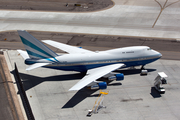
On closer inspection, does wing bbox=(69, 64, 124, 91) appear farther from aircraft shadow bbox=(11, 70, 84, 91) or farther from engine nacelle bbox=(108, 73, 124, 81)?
aircraft shadow bbox=(11, 70, 84, 91)

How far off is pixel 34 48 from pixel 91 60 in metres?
11.4

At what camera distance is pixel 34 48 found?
43.2 metres

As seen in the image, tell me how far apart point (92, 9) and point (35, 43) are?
44279 mm

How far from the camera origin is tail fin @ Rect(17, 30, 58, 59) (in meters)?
41.9

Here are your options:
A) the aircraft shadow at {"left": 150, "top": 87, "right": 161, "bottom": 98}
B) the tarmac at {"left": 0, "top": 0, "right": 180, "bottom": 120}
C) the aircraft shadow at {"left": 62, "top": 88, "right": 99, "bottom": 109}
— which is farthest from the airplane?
the aircraft shadow at {"left": 150, "top": 87, "right": 161, "bottom": 98}

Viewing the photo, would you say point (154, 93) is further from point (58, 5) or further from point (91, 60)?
point (58, 5)

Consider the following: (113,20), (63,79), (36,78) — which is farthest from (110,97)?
(113,20)

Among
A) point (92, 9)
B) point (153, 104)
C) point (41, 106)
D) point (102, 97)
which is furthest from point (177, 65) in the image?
point (92, 9)

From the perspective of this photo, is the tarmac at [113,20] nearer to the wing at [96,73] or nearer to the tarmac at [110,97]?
the tarmac at [110,97]

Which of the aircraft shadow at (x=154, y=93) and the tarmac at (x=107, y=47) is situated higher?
the tarmac at (x=107, y=47)

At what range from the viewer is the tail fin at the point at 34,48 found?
41938 mm

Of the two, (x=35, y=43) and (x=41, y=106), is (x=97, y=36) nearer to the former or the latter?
(x=35, y=43)

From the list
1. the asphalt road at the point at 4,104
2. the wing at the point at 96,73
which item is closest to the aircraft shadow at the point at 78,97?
the wing at the point at 96,73

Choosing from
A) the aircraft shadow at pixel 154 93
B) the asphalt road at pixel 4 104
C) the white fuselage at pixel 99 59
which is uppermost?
the white fuselage at pixel 99 59
